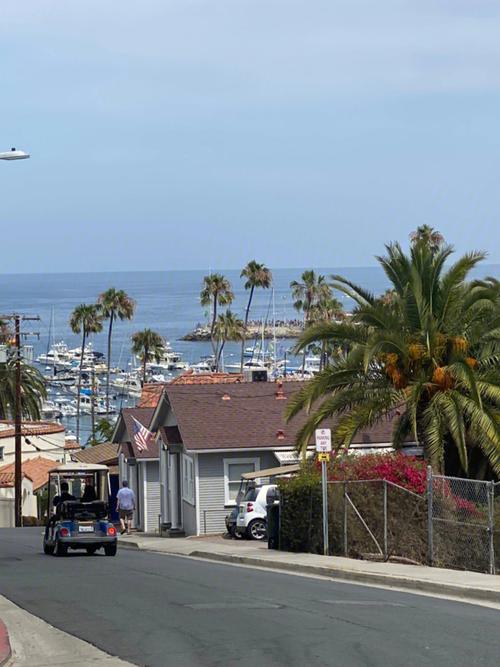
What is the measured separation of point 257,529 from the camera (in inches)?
1345

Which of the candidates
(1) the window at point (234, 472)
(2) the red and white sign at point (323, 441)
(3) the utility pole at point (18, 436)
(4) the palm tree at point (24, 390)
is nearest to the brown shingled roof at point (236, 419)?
(1) the window at point (234, 472)

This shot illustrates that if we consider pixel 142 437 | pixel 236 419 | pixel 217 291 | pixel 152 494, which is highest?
pixel 217 291

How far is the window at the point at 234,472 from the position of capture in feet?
127

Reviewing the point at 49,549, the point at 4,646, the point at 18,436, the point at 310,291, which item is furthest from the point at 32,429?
the point at 4,646

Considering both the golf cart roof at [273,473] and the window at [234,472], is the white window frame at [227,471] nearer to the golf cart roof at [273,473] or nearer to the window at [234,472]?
the window at [234,472]

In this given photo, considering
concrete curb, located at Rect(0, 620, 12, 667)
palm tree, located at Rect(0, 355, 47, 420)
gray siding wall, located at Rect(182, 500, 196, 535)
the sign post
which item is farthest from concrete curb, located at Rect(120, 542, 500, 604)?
palm tree, located at Rect(0, 355, 47, 420)

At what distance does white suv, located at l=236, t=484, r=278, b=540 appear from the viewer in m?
34.1

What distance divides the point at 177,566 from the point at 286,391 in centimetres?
1776

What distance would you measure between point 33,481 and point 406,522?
4312cm

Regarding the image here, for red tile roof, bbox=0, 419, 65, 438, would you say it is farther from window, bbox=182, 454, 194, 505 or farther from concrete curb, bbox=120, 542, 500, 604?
concrete curb, bbox=120, 542, 500, 604

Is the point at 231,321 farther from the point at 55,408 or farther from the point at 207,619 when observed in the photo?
the point at 207,619

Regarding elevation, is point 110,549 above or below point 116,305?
below

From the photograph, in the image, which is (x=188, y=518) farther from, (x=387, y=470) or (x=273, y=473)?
(x=387, y=470)

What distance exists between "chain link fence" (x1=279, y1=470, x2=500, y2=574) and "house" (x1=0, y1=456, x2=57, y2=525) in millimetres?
36701
